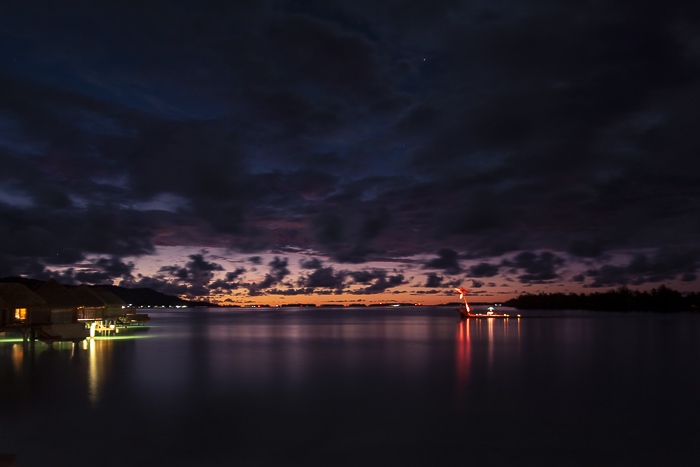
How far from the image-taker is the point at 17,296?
132ft

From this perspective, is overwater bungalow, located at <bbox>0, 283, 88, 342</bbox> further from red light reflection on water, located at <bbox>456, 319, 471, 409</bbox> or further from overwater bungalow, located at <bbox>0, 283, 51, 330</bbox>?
red light reflection on water, located at <bbox>456, 319, 471, 409</bbox>

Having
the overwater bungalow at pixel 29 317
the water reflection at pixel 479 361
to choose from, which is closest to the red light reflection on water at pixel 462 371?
the water reflection at pixel 479 361

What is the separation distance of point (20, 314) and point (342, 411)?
103 ft

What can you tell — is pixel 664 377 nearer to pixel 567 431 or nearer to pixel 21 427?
pixel 567 431

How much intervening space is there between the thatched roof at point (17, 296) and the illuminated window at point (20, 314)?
1.63 feet

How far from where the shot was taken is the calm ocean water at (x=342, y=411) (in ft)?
44.6

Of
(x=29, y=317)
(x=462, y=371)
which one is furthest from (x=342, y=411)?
(x=29, y=317)

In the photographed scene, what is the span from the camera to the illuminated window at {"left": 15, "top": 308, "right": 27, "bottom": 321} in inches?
1585

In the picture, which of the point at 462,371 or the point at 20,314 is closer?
the point at 462,371

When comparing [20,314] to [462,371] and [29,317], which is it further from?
[462,371]

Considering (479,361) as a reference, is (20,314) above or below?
above

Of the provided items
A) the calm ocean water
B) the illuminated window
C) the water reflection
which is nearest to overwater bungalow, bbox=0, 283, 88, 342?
the illuminated window

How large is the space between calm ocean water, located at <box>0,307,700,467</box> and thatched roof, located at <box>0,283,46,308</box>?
20.2 feet

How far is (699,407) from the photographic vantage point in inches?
797
